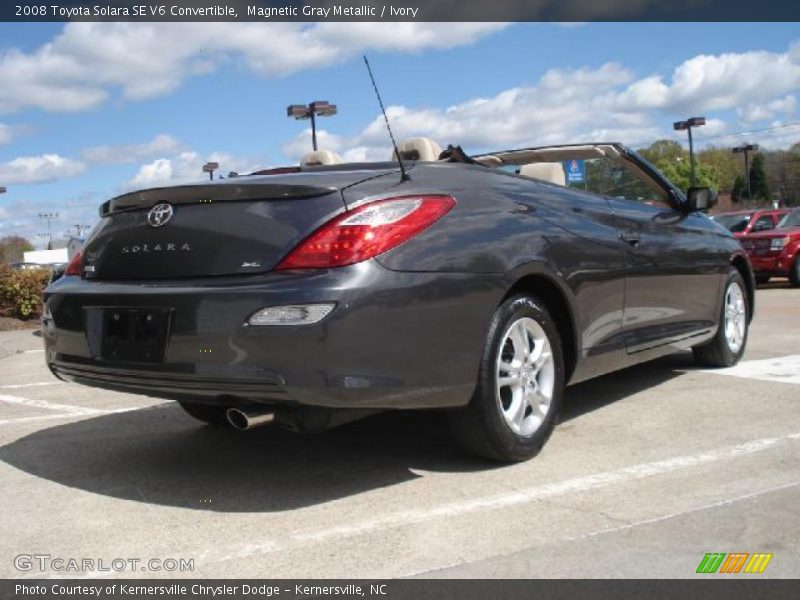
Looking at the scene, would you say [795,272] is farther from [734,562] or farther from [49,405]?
[734,562]

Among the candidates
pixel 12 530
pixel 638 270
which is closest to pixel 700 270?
pixel 638 270

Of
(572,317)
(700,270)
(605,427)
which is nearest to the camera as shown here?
(572,317)

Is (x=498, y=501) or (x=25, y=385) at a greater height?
(x=25, y=385)

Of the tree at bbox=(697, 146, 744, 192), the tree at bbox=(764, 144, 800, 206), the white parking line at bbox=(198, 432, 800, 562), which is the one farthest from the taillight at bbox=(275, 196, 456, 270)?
the tree at bbox=(697, 146, 744, 192)

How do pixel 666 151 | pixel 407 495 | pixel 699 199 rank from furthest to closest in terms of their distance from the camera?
pixel 666 151 < pixel 699 199 < pixel 407 495

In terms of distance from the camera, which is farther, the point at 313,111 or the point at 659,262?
the point at 313,111

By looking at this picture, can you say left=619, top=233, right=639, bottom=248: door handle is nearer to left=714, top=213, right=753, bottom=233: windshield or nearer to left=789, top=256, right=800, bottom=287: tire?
left=789, top=256, right=800, bottom=287: tire

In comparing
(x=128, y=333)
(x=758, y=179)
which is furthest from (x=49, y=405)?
(x=758, y=179)

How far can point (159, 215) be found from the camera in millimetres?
3643

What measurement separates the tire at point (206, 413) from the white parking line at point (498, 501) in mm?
1642

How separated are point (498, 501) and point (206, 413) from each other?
78.8 inches

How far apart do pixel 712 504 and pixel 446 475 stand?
113 centimetres
